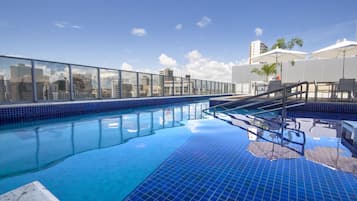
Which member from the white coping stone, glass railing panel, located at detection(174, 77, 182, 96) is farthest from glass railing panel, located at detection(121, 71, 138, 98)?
the white coping stone

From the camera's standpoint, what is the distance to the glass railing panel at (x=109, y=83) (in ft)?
24.9

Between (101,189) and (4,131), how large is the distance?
3.73 meters

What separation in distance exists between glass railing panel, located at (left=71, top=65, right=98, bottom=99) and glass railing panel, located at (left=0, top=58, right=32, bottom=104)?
1.39 m

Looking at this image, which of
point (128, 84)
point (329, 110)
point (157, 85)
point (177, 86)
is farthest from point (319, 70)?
point (128, 84)

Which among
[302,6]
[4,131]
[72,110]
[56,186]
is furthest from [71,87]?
[302,6]

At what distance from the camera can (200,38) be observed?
600 inches

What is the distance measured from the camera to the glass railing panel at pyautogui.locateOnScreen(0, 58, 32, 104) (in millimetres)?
4809

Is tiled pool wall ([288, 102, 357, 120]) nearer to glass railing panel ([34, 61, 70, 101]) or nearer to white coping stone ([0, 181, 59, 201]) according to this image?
white coping stone ([0, 181, 59, 201])

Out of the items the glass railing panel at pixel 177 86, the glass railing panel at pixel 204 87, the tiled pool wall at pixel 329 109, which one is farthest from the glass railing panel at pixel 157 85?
the tiled pool wall at pixel 329 109

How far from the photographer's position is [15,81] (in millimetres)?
5023

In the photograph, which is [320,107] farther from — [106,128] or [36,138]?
[36,138]

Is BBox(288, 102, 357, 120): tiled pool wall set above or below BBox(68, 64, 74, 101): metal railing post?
below

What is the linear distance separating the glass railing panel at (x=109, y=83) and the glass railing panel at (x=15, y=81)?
2562mm

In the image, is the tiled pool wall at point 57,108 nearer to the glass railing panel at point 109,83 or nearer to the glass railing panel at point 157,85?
the glass railing panel at point 109,83
